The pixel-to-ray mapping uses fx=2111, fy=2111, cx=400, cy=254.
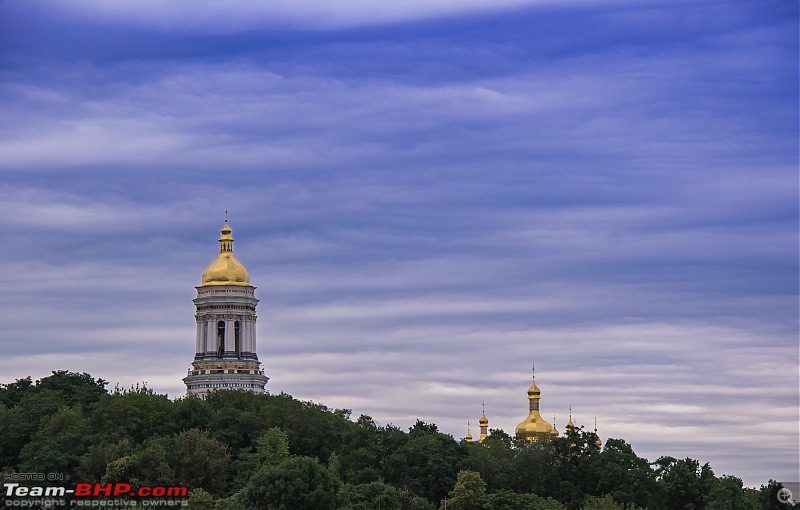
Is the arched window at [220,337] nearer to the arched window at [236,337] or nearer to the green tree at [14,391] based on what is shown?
the arched window at [236,337]

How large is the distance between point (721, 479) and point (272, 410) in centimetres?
3154

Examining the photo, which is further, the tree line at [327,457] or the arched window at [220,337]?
the arched window at [220,337]

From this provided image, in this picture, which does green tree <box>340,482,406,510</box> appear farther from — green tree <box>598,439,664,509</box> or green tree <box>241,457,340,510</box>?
green tree <box>598,439,664,509</box>

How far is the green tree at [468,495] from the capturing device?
12800 cm

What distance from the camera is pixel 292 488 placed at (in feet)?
385

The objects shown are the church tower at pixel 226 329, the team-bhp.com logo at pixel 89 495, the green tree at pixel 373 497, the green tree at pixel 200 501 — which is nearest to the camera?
the green tree at pixel 200 501

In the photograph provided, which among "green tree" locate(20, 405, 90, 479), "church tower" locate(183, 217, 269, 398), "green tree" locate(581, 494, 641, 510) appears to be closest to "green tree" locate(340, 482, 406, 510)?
"green tree" locate(581, 494, 641, 510)

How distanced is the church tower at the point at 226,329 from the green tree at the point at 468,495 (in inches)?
2327

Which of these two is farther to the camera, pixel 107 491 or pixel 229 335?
pixel 229 335

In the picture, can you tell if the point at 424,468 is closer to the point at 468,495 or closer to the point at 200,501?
the point at 468,495

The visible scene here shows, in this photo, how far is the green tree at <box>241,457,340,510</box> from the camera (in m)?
117

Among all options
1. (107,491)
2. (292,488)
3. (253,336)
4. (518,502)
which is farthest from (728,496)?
(253,336)

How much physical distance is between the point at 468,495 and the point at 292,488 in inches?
604

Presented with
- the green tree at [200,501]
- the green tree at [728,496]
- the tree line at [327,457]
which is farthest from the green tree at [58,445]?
the green tree at [728,496]
